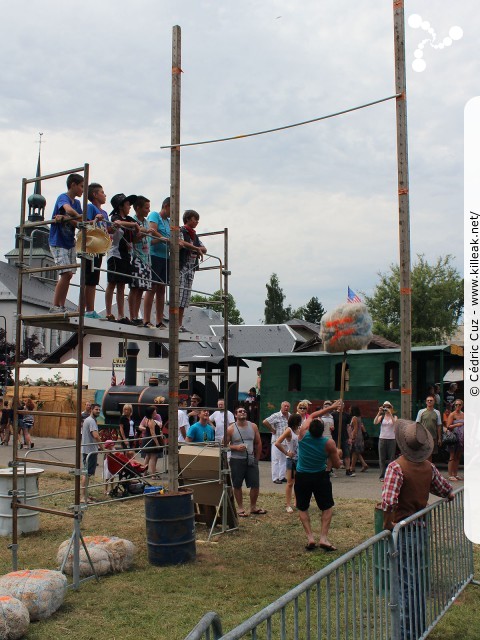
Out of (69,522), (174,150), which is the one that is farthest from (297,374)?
(174,150)

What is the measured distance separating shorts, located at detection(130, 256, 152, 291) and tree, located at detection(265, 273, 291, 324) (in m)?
87.9

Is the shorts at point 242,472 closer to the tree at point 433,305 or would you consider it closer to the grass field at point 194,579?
the grass field at point 194,579

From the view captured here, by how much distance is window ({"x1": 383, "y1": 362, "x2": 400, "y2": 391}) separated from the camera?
20359 millimetres

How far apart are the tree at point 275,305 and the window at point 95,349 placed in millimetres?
41044

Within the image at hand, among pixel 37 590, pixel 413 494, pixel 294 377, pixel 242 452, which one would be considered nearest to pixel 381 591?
pixel 413 494

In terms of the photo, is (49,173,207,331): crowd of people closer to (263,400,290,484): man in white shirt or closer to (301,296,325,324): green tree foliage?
(263,400,290,484): man in white shirt

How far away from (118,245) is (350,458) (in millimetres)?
11315

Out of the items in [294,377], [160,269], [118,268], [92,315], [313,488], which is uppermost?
[160,269]

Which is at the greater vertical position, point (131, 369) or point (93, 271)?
point (93, 271)

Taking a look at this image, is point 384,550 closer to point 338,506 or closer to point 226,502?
point 226,502

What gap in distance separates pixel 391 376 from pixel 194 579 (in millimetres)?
13602

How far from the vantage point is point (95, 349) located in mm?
59031

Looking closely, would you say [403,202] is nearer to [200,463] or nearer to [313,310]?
[200,463]

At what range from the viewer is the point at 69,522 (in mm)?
11828
